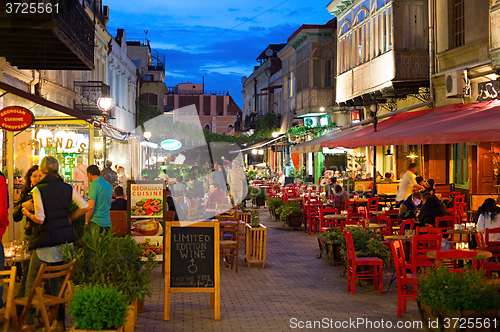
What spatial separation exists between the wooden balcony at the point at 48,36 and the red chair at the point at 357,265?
670 centimetres

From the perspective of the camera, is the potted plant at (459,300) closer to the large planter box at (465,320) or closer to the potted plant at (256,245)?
the large planter box at (465,320)

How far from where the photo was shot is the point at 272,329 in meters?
6.95

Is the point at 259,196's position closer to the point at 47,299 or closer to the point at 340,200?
the point at 340,200

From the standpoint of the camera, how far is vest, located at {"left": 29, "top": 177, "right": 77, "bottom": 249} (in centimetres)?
652

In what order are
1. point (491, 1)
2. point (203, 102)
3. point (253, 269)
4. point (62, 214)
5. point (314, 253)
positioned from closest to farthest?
1. point (62, 214)
2. point (253, 269)
3. point (314, 253)
4. point (491, 1)
5. point (203, 102)

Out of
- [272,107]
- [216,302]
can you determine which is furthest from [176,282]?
[272,107]

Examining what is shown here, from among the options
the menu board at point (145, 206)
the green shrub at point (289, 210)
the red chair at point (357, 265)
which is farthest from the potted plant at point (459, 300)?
the green shrub at point (289, 210)

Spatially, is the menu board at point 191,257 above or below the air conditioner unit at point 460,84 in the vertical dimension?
below

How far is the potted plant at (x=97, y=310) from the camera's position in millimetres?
5504

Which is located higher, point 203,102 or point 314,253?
point 203,102

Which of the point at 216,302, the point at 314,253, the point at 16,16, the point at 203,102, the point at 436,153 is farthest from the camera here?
the point at 203,102

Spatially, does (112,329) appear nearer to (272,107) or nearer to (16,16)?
(16,16)

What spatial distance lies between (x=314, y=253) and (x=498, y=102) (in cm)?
607

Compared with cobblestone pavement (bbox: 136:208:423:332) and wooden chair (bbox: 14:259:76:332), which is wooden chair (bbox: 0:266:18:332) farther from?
cobblestone pavement (bbox: 136:208:423:332)
